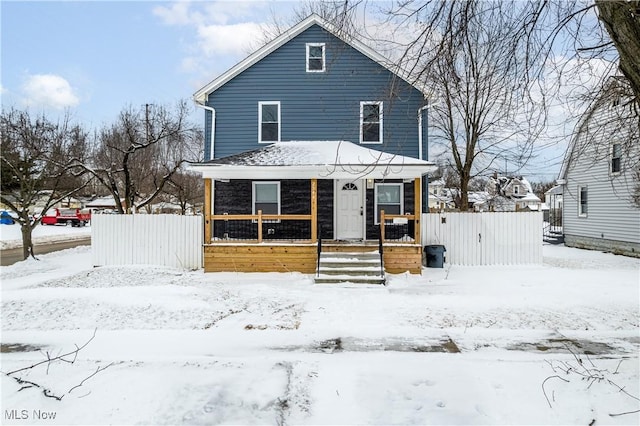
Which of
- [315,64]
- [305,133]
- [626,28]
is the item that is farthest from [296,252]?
[626,28]

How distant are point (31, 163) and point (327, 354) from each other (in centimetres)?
1629

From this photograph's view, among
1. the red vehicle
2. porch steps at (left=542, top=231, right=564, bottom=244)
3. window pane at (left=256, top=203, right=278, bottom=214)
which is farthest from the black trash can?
the red vehicle

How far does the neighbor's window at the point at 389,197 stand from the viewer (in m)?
13.9

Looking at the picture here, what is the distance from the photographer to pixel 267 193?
14.1 meters

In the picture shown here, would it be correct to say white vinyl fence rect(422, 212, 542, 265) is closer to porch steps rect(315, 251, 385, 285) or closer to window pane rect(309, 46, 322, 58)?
porch steps rect(315, 251, 385, 285)

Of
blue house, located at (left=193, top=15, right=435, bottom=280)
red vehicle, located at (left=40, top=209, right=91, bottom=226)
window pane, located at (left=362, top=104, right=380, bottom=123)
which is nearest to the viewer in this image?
window pane, located at (left=362, top=104, right=380, bottom=123)

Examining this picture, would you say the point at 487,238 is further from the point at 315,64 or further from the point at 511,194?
the point at 511,194

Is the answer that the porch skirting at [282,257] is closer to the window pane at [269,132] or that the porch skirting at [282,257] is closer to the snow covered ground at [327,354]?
the snow covered ground at [327,354]

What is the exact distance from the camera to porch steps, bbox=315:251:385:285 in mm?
10492

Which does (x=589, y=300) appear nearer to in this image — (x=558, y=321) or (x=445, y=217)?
(x=558, y=321)

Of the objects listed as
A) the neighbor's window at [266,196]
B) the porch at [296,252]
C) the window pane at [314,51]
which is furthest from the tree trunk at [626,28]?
the window pane at [314,51]

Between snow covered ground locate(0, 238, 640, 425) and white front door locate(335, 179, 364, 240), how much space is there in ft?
13.6

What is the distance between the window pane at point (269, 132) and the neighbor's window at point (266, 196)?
5.72ft

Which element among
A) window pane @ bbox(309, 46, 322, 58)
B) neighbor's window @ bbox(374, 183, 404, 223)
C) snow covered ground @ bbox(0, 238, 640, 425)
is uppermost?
window pane @ bbox(309, 46, 322, 58)
